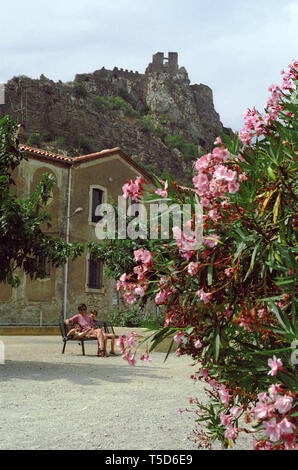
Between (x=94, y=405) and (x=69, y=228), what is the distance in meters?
17.6

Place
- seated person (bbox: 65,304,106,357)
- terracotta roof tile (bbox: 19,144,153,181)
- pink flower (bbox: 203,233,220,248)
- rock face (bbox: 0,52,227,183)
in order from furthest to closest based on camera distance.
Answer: rock face (bbox: 0,52,227,183) < terracotta roof tile (bbox: 19,144,153,181) < seated person (bbox: 65,304,106,357) < pink flower (bbox: 203,233,220,248)

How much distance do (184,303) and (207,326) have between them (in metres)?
0.17

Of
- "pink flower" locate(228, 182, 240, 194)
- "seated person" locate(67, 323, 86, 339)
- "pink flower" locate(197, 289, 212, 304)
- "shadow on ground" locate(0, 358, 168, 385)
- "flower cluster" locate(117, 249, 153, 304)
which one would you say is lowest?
"shadow on ground" locate(0, 358, 168, 385)

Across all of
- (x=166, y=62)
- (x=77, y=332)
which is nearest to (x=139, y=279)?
(x=77, y=332)

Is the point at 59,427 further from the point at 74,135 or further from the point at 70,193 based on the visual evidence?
the point at 74,135

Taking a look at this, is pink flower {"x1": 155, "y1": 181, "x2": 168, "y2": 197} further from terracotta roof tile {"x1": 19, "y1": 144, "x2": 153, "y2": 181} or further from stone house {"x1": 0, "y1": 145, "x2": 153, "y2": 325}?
terracotta roof tile {"x1": 19, "y1": 144, "x2": 153, "y2": 181}

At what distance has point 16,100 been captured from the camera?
171ft

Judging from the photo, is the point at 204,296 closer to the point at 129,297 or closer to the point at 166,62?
the point at 129,297

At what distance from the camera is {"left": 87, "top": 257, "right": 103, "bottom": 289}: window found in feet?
77.1

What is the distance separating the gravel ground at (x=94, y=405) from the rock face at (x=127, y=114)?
1229 inches

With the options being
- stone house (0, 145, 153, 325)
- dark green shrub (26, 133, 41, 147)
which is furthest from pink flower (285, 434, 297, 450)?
dark green shrub (26, 133, 41, 147)

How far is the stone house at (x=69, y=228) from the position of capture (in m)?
21.1

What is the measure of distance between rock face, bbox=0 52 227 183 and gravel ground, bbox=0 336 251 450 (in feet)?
102

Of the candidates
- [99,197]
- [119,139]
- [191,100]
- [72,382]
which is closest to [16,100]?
[119,139]
